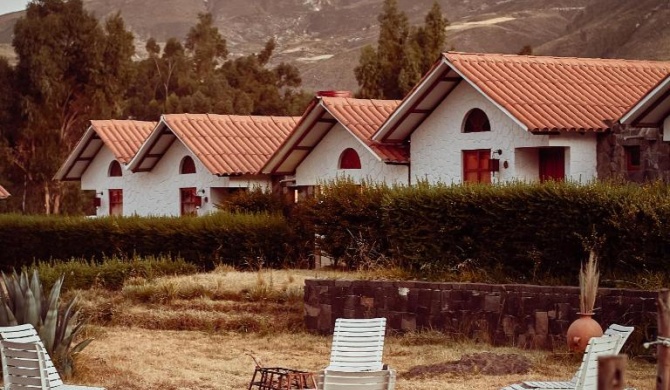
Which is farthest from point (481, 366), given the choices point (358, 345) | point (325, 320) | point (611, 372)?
point (611, 372)

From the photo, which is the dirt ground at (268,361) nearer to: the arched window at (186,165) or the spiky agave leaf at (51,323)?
the spiky agave leaf at (51,323)

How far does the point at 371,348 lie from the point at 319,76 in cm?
17726

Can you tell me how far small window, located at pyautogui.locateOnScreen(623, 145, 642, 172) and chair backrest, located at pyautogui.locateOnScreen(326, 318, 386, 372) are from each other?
15.6 meters

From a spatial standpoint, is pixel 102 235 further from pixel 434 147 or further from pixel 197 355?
pixel 197 355

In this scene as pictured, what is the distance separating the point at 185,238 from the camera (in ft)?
106

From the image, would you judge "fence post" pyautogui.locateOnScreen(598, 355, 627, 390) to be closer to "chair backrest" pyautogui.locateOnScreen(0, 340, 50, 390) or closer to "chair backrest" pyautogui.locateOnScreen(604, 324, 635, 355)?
"chair backrest" pyautogui.locateOnScreen(604, 324, 635, 355)

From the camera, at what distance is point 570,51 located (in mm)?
153000

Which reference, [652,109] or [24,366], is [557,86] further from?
[24,366]

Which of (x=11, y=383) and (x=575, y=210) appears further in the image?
(x=575, y=210)

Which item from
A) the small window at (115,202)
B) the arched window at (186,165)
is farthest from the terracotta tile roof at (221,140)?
the small window at (115,202)

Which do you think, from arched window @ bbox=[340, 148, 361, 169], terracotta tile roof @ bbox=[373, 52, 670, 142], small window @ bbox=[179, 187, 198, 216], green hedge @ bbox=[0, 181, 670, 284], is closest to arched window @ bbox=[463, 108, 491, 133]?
terracotta tile roof @ bbox=[373, 52, 670, 142]

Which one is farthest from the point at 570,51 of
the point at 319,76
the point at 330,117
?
the point at 330,117

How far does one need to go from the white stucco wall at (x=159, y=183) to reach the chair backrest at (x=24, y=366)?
26100 mm

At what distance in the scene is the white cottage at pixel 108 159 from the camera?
45.8 m
